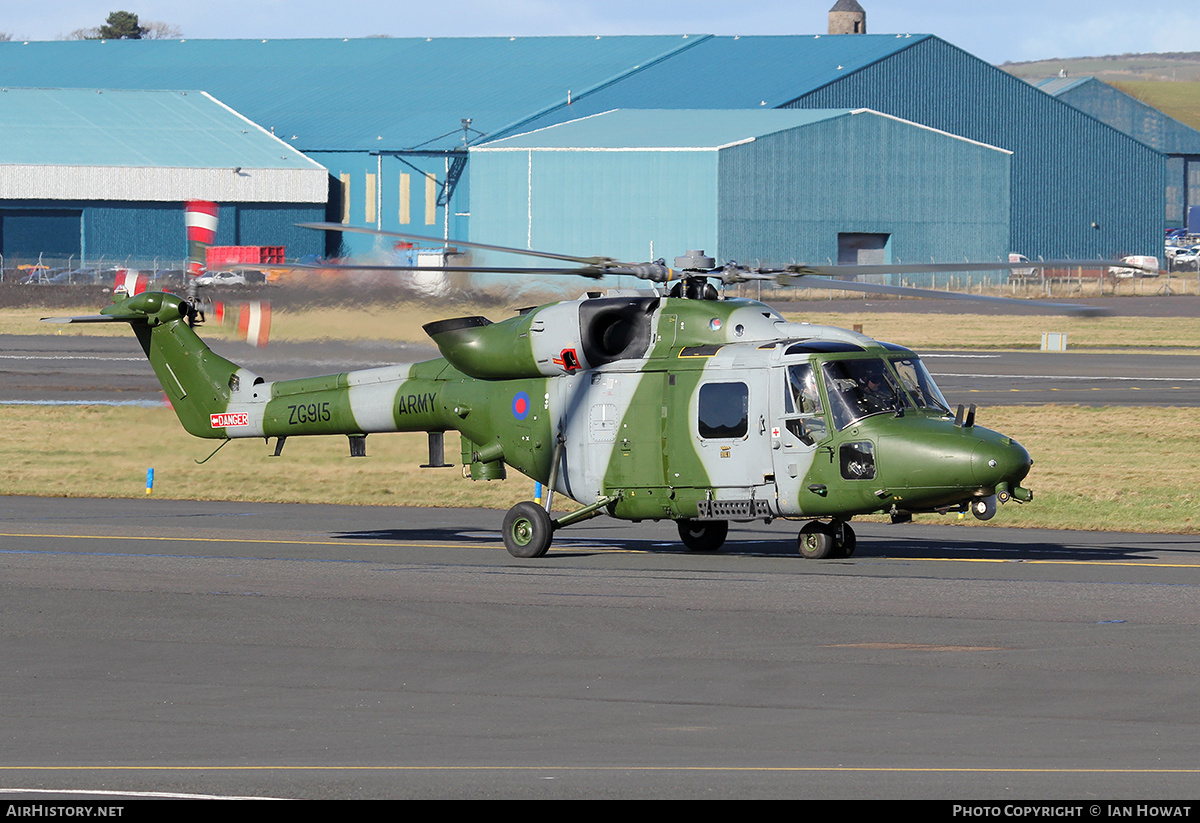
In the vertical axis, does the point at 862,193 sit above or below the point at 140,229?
above

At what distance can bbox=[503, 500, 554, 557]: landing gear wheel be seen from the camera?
63.5 ft

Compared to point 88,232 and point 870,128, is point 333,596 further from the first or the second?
point 88,232

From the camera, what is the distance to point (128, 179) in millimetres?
90188

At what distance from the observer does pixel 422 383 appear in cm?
2038

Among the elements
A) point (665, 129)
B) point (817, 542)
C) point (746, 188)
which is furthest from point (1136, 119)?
point (817, 542)

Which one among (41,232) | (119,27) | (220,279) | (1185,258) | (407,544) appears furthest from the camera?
(119,27)

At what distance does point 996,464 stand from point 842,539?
302 centimetres

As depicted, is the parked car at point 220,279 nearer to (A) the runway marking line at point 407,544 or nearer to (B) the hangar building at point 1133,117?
(A) the runway marking line at point 407,544

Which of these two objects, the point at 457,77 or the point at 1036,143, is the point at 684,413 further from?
the point at 457,77

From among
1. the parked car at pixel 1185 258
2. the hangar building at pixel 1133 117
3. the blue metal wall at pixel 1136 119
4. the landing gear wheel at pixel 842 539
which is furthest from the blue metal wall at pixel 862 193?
the landing gear wheel at pixel 842 539

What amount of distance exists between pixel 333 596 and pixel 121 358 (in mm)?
36581

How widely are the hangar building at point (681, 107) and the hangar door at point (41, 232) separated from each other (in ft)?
45.3

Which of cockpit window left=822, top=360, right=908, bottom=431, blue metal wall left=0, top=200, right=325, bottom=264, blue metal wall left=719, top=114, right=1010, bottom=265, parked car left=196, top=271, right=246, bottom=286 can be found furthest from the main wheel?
blue metal wall left=0, top=200, right=325, bottom=264

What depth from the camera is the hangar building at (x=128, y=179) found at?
295 feet
